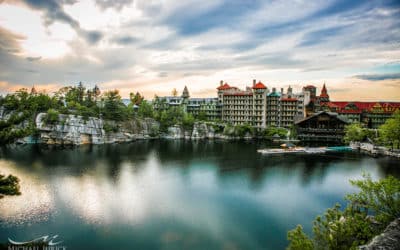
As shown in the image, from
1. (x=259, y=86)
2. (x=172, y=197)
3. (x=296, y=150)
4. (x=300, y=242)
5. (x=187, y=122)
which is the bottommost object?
(x=172, y=197)

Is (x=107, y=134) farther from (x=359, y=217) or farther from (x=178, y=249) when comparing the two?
(x=359, y=217)

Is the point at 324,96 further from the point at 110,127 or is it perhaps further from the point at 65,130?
the point at 65,130

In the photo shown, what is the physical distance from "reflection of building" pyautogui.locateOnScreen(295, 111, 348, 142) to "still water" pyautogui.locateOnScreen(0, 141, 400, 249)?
856 inches

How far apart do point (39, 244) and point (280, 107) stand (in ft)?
250

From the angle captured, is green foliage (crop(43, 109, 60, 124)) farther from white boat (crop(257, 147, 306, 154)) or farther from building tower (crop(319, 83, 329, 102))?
building tower (crop(319, 83, 329, 102))

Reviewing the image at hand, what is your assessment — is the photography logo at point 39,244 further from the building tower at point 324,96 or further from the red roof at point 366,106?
the building tower at point 324,96

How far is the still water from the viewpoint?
19.9 metres

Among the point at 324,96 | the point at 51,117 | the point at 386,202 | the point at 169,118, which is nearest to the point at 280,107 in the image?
the point at 324,96

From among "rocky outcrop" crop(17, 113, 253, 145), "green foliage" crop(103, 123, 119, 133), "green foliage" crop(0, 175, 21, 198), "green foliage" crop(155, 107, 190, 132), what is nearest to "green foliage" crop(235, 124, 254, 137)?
"rocky outcrop" crop(17, 113, 253, 145)

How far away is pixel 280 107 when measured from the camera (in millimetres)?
82188

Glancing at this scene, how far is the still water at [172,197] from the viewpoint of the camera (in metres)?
19.9

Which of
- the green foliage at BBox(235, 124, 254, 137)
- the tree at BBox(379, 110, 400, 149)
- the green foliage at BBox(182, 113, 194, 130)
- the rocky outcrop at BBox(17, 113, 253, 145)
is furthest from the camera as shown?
the green foliage at BBox(182, 113, 194, 130)

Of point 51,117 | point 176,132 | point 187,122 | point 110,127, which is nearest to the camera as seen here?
point 51,117

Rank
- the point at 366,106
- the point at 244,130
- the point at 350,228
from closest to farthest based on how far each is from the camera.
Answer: the point at 350,228 → the point at 244,130 → the point at 366,106
